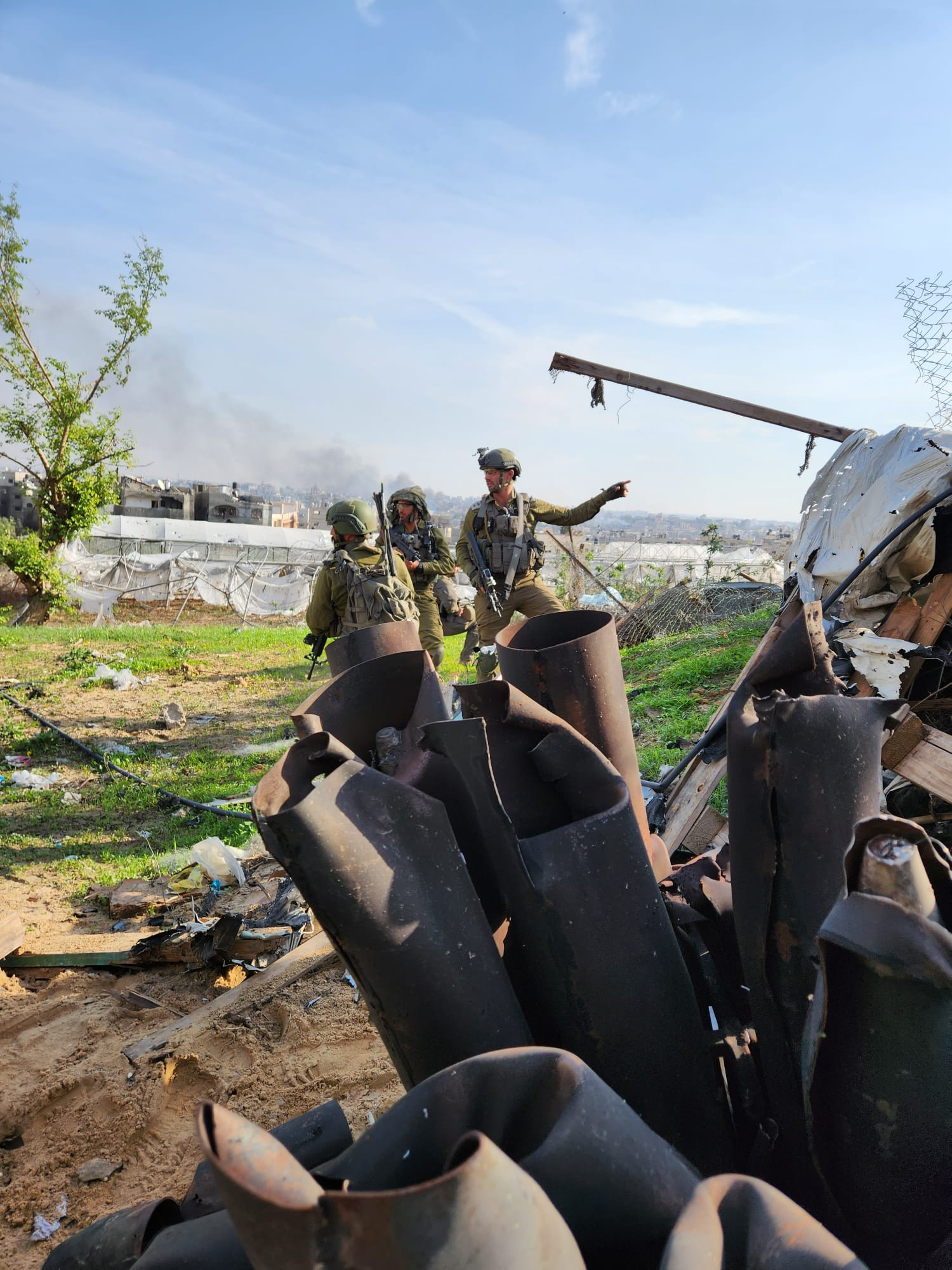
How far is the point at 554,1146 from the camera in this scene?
100 cm

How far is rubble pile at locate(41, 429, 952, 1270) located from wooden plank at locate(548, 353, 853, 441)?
15.4 feet

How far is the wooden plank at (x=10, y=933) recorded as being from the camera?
4.18 meters

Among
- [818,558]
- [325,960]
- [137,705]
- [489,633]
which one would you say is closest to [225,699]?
[137,705]

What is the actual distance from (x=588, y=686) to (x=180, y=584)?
22.8 meters

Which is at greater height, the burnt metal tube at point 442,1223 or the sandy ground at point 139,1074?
the burnt metal tube at point 442,1223

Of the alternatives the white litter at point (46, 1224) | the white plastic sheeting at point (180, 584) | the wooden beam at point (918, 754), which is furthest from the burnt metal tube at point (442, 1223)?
Answer: the white plastic sheeting at point (180, 584)

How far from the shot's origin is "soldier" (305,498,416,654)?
6430mm

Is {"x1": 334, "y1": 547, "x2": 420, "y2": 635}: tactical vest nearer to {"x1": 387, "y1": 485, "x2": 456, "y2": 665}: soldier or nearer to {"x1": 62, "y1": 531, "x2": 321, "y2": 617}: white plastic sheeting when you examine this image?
{"x1": 387, "y1": 485, "x2": 456, "y2": 665}: soldier

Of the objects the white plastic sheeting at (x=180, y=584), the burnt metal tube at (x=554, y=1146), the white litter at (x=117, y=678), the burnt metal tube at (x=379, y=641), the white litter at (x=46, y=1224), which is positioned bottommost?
the white litter at (x=46, y=1224)

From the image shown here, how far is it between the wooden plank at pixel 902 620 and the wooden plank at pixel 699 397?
2004 mm

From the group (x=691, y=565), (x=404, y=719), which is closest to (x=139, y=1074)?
(x=404, y=719)

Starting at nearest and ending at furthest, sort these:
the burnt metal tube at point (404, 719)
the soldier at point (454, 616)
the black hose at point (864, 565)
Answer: the burnt metal tube at point (404, 719) → the black hose at point (864, 565) → the soldier at point (454, 616)

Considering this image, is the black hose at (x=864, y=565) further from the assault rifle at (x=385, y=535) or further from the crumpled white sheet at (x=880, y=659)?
the assault rifle at (x=385, y=535)

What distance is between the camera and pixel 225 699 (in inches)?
418
